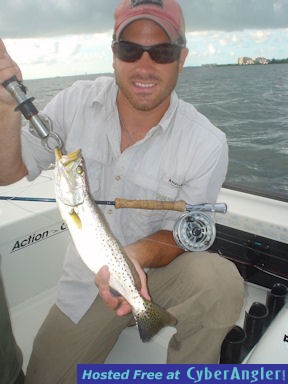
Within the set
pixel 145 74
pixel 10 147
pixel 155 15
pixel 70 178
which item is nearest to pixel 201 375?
pixel 70 178

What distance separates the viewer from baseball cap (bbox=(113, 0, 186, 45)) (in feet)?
8.98

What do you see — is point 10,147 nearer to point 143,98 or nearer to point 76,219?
point 76,219

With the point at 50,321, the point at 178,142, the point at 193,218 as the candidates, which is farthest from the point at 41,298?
the point at 178,142

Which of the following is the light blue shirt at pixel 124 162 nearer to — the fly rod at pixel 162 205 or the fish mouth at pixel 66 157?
the fly rod at pixel 162 205

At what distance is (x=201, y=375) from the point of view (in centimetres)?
229

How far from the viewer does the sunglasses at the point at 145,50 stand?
2.69 metres

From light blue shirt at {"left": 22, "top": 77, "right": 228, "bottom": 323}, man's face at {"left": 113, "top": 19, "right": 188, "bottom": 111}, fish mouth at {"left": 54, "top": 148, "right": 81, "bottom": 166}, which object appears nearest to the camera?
fish mouth at {"left": 54, "top": 148, "right": 81, "bottom": 166}

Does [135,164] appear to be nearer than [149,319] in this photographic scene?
No

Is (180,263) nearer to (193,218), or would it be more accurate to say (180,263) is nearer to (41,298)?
(193,218)

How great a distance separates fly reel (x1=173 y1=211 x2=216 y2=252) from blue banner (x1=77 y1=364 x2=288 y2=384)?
0.77m

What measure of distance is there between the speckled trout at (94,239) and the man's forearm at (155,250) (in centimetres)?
39

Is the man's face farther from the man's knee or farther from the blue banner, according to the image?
the blue banner

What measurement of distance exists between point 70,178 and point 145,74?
119 centimetres

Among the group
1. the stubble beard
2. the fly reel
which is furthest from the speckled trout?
the stubble beard
